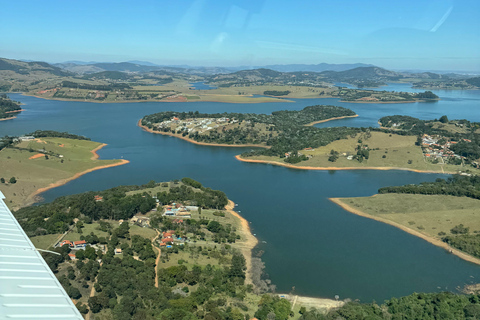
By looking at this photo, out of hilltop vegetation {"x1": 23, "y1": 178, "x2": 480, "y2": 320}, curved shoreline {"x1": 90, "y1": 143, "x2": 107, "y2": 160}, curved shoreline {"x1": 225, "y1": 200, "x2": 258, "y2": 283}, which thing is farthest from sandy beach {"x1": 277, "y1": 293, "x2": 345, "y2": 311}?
curved shoreline {"x1": 90, "y1": 143, "x2": 107, "y2": 160}

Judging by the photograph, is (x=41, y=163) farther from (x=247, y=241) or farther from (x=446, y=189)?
(x=446, y=189)

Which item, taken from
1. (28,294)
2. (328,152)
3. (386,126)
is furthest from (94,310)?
(386,126)

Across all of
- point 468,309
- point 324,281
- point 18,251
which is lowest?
point 324,281

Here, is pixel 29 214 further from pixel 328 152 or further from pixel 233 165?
pixel 328 152

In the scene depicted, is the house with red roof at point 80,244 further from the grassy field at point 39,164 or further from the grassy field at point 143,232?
the grassy field at point 39,164

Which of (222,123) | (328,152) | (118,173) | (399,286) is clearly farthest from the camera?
(222,123)

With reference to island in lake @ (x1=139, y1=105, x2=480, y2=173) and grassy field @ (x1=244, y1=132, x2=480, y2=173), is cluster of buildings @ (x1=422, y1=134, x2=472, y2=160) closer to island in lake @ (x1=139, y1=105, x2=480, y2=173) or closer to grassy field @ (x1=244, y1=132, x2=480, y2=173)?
island in lake @ (x1=139, y1=105, x2=480, y2=173)
